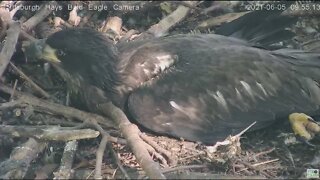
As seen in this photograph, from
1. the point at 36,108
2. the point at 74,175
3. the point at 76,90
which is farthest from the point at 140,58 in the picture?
the point at 74,175

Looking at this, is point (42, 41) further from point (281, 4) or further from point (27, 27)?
point (281, 4)

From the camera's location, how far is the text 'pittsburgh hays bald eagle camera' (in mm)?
5172

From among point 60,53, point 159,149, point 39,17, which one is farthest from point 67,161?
point 39,17

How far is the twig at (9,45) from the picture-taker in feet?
17.2

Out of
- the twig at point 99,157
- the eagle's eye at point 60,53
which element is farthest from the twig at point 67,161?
the eagle's eye at point 60,53

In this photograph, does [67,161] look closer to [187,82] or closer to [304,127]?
[187,82]

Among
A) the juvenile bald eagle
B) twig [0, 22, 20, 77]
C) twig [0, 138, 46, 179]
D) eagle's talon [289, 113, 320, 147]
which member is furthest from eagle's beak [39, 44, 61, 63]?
eagle's talon [289, 113, 320, 147]

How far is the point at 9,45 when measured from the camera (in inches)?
212

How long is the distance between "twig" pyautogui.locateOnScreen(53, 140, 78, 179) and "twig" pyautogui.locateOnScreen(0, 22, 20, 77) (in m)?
0.99

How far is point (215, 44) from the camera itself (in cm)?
566

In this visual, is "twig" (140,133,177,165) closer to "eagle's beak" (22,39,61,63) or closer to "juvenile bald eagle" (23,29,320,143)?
"juvenile bald eagle" (23,29,320,143)

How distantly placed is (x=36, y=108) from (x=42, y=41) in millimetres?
563

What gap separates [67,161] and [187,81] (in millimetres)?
1281

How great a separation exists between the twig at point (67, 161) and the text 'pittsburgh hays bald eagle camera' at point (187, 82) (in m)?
0.67
